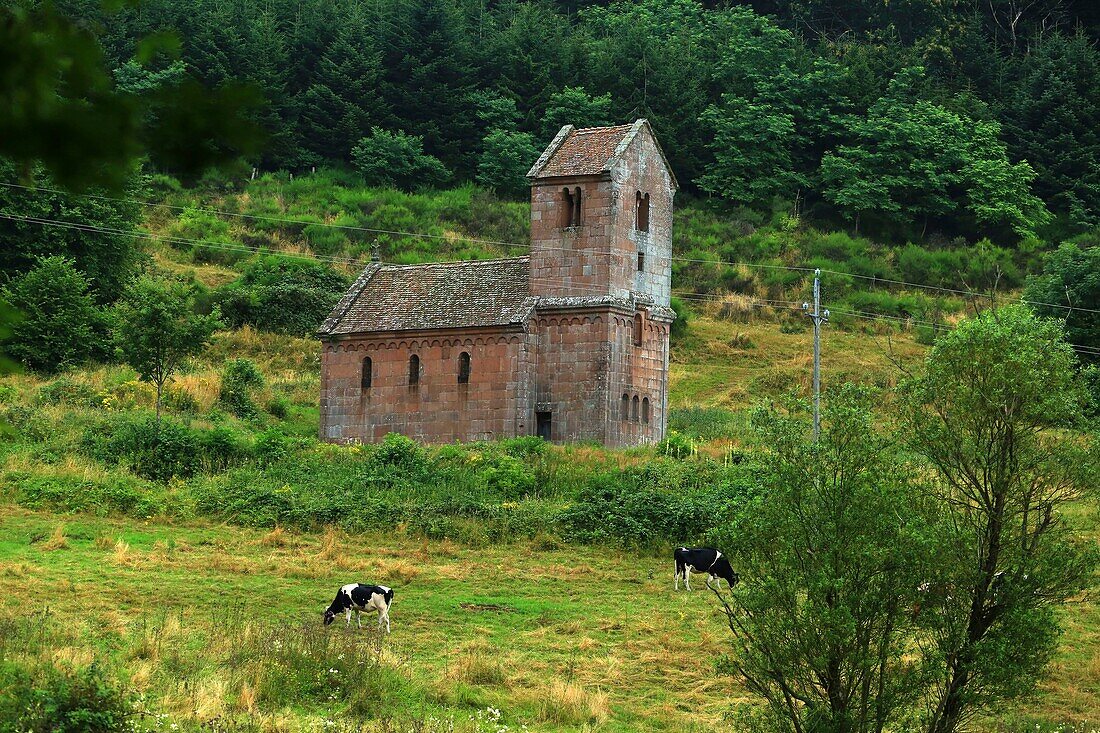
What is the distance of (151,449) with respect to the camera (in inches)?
1433

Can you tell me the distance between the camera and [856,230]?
78688 mm

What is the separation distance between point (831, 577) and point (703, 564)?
10.3 m

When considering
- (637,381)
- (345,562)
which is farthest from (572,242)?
(345,562)

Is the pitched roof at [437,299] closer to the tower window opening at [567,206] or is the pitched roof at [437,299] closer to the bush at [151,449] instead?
the tower window opening at [567,206]

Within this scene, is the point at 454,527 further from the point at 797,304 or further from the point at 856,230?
the point at 856,230

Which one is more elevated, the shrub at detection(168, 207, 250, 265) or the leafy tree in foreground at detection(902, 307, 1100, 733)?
the shrub at detection(168, 207, 250, 265)

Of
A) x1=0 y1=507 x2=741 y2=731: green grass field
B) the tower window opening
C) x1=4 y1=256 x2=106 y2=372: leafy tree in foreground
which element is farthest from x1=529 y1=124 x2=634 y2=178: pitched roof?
x1=0 y1=507 x2=741 y2=731: green grass field

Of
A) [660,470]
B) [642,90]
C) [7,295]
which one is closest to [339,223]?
[642,90]

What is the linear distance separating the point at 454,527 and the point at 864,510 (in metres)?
15.1

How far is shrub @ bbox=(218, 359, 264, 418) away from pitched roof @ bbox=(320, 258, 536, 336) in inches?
124

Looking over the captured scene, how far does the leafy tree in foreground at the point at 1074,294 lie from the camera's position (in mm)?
48406

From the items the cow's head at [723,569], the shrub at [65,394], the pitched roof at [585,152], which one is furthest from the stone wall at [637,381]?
the shrub at [65,394]

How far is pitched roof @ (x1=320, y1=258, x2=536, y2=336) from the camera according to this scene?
45188mm

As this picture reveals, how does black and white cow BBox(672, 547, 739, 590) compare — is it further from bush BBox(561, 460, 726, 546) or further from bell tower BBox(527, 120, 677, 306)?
bell tower BBox(527, 120, 677, 306)
